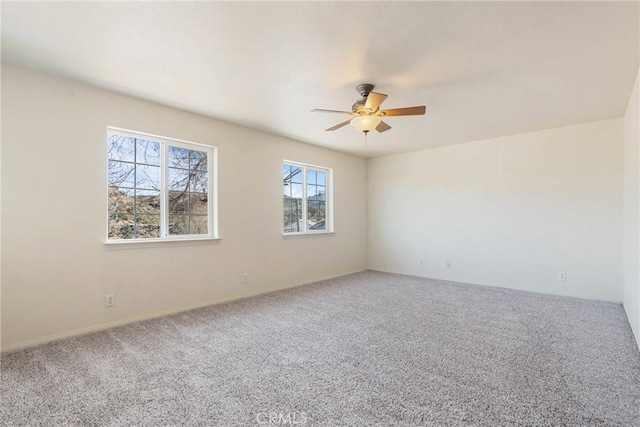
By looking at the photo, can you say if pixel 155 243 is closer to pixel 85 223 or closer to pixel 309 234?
pixel 85 223

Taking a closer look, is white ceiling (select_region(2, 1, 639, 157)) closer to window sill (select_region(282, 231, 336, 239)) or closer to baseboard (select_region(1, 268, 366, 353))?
window sill (select_region(282, 231, 336, 239))

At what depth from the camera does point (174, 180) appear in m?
3.74

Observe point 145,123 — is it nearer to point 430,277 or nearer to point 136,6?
point 136,6

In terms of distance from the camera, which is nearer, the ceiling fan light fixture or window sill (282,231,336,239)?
the ceiling fan light fixture

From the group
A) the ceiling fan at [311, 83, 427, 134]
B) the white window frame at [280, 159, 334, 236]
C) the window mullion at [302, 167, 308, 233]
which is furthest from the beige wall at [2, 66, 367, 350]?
the ceiling fan at [311, 83, 427, 134]

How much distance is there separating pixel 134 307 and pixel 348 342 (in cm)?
225

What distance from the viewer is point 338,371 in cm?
227

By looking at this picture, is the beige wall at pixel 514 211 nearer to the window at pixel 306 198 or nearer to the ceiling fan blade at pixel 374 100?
the window at pixel 306 198

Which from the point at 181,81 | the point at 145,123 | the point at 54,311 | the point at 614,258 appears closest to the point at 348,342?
the point at 54,311

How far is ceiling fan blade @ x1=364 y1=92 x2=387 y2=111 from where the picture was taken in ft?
8.60

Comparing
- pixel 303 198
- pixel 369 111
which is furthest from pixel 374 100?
pixel 303 198

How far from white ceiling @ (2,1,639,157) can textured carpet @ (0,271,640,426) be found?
234 centimetres

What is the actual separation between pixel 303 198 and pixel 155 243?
250 cm

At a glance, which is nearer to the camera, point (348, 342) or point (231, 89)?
point (348, 342)
